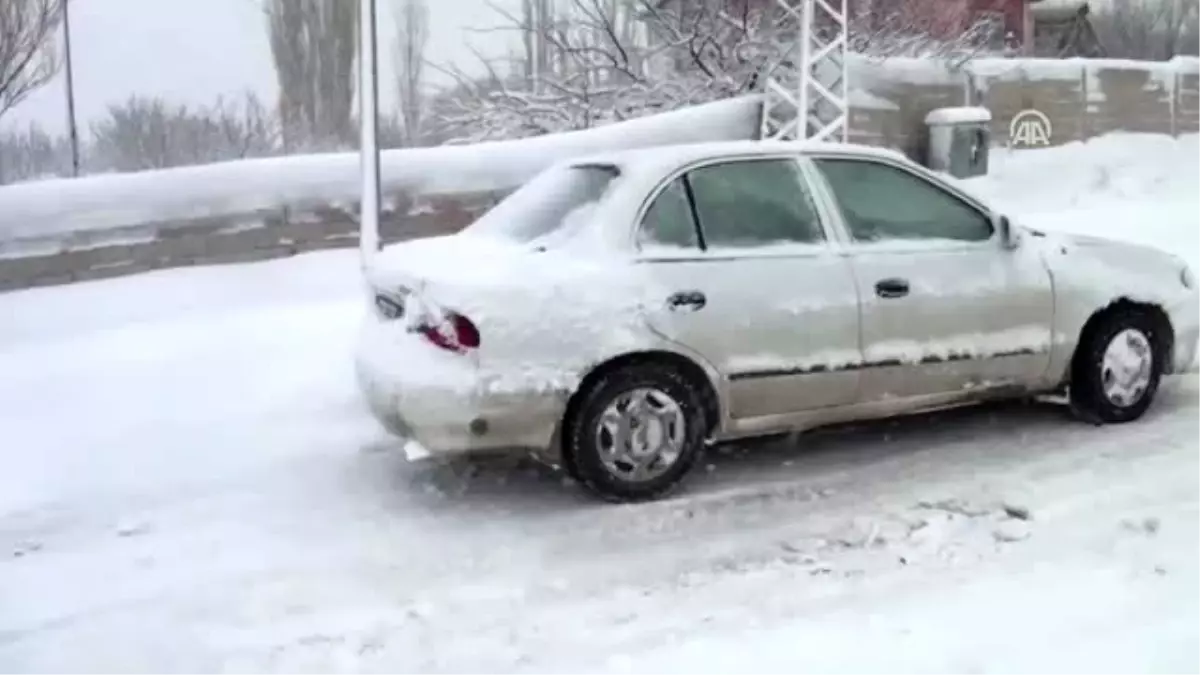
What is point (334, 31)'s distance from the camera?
28.2 metres

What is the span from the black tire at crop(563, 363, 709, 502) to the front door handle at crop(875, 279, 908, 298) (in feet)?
3.29

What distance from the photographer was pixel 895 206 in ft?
20.2

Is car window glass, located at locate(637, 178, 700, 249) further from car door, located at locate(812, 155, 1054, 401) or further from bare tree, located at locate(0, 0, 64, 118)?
bare tree, located at locate(0, 0, 64, 118)

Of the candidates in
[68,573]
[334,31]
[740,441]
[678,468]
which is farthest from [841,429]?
Answer: [334,31]

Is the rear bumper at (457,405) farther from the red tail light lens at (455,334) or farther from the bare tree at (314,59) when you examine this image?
the bare tree at (314,59)

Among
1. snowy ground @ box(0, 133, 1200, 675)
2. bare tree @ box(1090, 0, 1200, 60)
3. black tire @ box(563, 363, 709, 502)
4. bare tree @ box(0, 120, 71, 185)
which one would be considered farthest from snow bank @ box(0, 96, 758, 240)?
bare tree @ box(1090, 0, 1200, 60)

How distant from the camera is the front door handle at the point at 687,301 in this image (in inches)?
215

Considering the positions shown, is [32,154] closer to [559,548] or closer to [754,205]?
[754,205]

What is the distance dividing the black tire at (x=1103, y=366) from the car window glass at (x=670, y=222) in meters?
2.25

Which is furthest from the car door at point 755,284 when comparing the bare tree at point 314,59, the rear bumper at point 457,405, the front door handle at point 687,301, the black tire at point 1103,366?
the bare tree at point 314,59

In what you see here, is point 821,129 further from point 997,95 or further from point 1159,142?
point 1159,142

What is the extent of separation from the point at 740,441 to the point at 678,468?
3.47ft

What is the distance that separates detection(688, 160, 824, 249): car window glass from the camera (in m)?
5.73

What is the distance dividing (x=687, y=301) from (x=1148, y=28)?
98.9 ft
